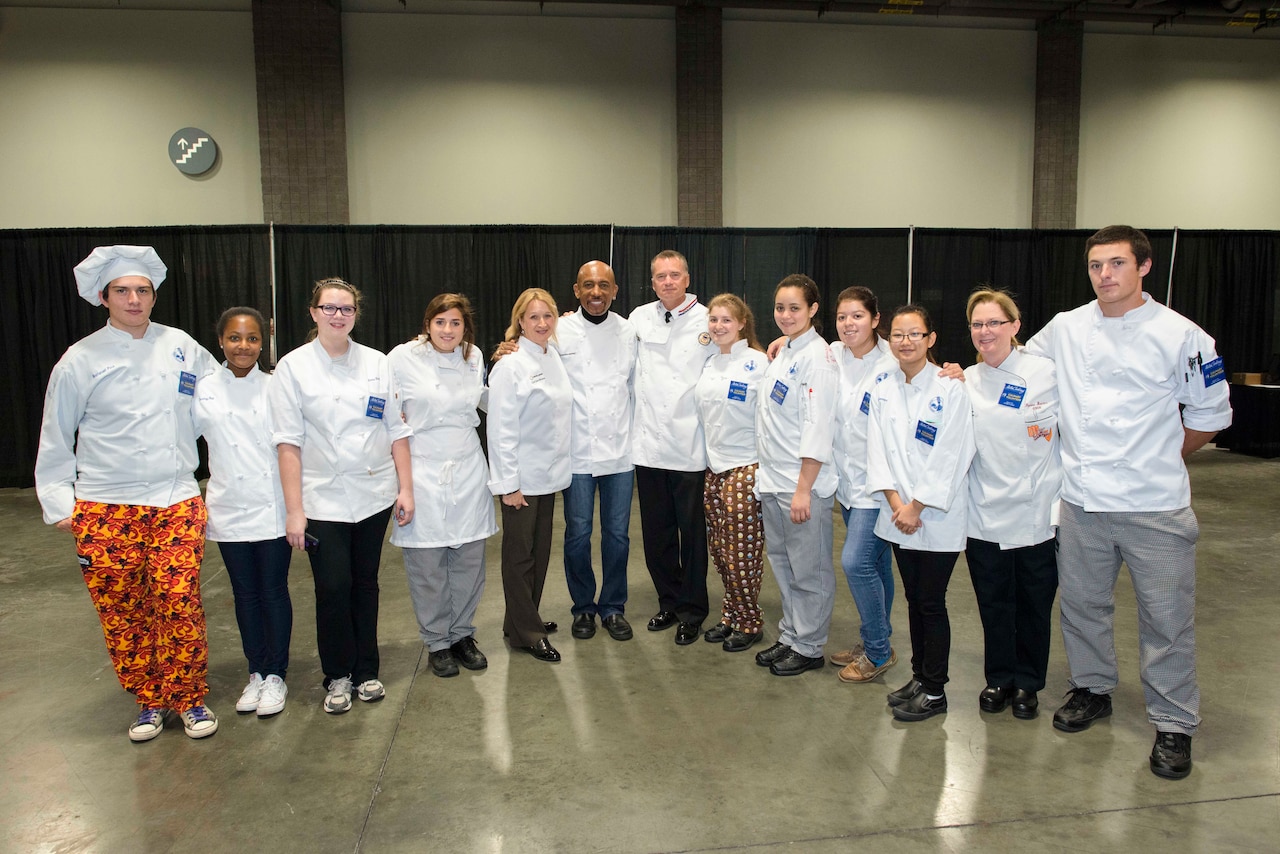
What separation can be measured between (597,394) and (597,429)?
0.15m

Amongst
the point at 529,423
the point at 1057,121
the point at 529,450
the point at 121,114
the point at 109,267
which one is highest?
the point at 1057,121

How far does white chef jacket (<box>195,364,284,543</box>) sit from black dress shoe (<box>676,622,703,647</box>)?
5.38ft

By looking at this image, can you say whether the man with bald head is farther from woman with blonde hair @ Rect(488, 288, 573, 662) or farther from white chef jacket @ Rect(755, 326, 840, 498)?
white chef jacket @ Rect(755, 326, 840, 498)

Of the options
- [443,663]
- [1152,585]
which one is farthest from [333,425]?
[1152,585]

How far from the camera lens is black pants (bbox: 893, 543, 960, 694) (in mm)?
2719

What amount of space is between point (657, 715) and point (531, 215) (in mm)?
6915

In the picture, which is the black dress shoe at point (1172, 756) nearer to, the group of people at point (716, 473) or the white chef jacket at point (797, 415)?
the group of people at point (716, 473)

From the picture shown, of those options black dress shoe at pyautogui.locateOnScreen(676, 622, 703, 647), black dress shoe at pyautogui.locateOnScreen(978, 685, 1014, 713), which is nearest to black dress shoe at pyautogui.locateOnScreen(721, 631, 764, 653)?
black dress shoe at pyautogui.locateOnScreen(676, 622, 703, 647)

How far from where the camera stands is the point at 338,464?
9.31ft

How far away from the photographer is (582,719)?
114 inches

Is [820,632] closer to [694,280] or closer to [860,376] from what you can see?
[860,376]

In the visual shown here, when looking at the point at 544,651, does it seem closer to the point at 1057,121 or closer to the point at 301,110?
the point at 301,110

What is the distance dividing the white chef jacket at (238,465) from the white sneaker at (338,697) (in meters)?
0.60

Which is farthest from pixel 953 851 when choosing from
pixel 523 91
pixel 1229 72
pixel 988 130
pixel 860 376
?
pixel 1229 72
